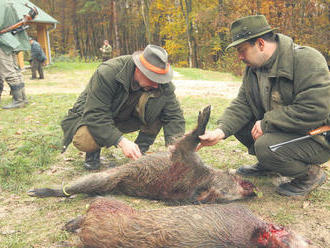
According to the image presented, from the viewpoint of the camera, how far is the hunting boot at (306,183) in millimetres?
3406

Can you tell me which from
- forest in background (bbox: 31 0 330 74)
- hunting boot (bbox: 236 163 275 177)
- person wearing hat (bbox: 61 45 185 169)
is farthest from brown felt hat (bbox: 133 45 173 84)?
forest in background (bbox: 31 0 330 74)

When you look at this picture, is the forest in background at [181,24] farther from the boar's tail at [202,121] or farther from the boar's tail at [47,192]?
the boar's tail at [47,192]

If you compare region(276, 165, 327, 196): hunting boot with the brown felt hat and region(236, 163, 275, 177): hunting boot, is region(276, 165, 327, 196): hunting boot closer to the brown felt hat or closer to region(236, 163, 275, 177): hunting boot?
region(236, 163, 275, 177): hunting boot

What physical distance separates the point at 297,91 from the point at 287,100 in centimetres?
16

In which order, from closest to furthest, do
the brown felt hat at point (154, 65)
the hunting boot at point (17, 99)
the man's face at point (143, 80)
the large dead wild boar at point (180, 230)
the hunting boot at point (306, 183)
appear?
the large dead wild boar at point (180, 230) < the hunting boot at point (306, 183) < the brown felt hat at point (154, 65) < the man's face at point (143, 80) < the hunting boot at point (17, 99)

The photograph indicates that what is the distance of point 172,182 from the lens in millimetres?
3377

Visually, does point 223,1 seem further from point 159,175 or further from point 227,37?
point 159,175

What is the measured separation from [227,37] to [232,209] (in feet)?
87.7

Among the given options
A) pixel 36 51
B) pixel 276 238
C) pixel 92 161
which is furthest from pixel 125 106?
pixel 36 51

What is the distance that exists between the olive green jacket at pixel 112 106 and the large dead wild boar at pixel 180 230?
1.26 metres

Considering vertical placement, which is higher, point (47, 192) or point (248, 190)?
point (47, 192)

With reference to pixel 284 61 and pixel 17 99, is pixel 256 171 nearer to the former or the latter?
pixel 284 61

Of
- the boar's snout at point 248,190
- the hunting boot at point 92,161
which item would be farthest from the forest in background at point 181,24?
the boar's snout at point 248,190

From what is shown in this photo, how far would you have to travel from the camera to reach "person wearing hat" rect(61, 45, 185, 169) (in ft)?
11.7
